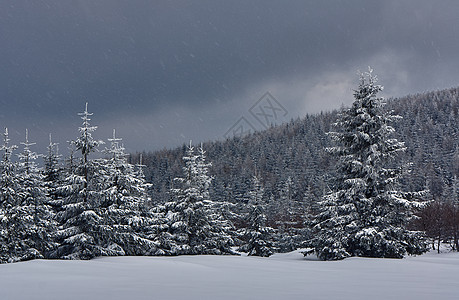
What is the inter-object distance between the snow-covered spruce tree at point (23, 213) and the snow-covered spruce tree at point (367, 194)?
16832mm

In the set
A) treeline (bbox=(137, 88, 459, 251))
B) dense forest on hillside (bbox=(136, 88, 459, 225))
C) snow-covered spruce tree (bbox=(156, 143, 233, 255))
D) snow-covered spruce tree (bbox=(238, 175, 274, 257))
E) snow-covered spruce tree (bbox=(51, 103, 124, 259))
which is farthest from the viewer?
dense forest on hillside (bbox=(136, 88, 459, 225))

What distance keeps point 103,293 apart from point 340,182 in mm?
15163

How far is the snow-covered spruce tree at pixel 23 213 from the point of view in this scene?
19.9m

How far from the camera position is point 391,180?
55.4 ft

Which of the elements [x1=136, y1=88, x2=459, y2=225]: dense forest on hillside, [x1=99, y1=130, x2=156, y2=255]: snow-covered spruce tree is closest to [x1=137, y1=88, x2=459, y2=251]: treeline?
[x1=136, y1=88, x2=459, y2=225]: dense forest on hillside

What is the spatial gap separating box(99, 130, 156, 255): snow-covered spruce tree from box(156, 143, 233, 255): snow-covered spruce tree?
1675 mm

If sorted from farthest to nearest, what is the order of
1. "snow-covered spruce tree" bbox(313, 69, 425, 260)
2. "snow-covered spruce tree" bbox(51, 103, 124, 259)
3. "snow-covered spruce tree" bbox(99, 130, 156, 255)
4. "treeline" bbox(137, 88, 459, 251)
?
"treeline" bbox(137, 88, 459, 251)
"snow-covered spruce tree" bbox(99, 130, 156, 255)
"snow-covered spruce tree" bbox(51, 103, 124, 259)
"snow-covered spruce tree" bbox(313, 69, 425, 260)

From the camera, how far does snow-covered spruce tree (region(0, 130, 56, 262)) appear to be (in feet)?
65.3

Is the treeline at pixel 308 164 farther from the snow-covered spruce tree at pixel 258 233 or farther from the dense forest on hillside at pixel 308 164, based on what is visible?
the snow-covered spruce tree at pixel 258 233

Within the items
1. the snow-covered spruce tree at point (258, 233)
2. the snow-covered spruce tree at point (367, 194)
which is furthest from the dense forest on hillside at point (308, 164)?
the snow-covered spruce tree at point (367, 194)

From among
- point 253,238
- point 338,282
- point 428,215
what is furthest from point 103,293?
point 428,215

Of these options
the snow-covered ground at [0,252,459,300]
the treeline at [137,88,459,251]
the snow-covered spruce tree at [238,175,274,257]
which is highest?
the treeline at [137,88,459,251]

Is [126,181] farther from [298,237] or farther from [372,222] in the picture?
[298,237]

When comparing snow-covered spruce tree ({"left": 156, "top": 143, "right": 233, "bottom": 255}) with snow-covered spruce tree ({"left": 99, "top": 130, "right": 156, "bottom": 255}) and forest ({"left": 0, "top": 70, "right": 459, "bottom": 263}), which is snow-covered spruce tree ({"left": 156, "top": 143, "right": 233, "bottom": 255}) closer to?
forest ({"left": 0, "top": 70, "right": 459, "bottom": 263})
